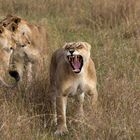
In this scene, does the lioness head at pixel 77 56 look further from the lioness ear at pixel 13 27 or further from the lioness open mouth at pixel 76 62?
the lioness ear at pixel 13 27

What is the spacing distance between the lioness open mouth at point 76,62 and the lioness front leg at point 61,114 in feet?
1.01

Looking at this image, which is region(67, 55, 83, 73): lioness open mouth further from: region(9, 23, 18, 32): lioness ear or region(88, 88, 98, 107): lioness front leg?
region(9, 23, 18, 32): lioness ear

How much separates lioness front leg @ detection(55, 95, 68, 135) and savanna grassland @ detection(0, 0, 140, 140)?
0.06 meters

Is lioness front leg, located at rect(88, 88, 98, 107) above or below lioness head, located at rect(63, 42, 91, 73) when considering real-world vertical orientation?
below

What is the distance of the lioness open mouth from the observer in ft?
14.9

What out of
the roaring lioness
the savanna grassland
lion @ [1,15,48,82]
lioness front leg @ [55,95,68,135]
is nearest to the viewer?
the savanna grassland

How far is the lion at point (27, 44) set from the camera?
20.3 feet

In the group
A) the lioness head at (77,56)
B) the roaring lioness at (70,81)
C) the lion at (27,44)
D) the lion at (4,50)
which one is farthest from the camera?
the lion at (27,44)

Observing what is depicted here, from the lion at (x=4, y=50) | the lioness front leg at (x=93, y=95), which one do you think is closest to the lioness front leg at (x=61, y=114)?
the lioness front leg at (x=93, y=95)

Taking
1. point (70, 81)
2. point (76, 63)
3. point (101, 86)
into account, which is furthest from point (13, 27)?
point (76, 63)

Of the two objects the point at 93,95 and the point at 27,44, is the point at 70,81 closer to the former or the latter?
the point at 93,95

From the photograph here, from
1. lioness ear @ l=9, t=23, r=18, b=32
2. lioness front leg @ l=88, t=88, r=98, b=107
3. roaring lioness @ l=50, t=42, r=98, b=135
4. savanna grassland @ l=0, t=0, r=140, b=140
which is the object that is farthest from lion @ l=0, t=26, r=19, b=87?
lioness front leg @ l=88, t=88, r=98, b=107

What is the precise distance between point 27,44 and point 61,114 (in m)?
1.78

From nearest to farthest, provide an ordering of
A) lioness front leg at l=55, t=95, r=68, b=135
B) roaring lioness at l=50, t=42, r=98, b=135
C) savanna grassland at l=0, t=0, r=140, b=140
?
savanna grassland at l=0, t=0, r=140, b=140 < roaring lioness at l=50, t=42, r=98, b=135 < lioness front leg at l=55, t=95, r=68, b=135
